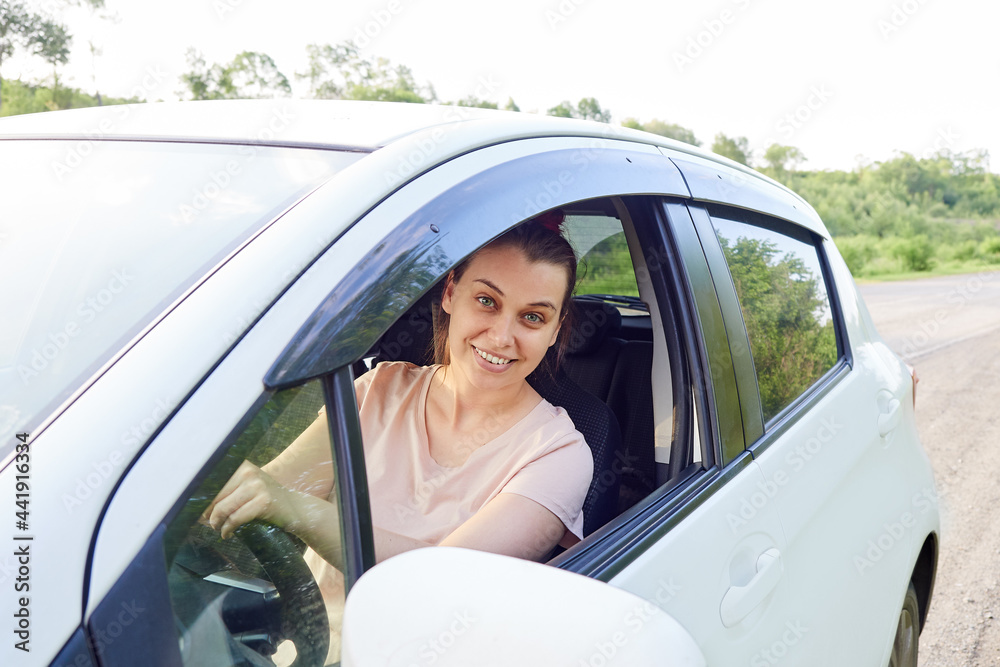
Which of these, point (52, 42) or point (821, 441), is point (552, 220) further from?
point (52, 42)

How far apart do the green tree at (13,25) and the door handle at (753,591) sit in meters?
27.4

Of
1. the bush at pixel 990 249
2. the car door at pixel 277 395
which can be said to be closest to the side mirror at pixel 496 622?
the car door at pixel 277 395

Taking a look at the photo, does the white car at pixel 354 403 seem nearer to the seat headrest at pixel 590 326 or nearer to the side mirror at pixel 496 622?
the side mirror at pixel 496 622

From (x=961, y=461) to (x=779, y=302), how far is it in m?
4.20

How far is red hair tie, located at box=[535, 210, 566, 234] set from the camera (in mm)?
1703

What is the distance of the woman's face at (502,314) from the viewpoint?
1625mm

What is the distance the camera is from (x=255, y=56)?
99.2ft

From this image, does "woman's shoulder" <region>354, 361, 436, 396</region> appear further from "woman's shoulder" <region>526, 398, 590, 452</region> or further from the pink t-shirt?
"woman's shoulder" <region>526, 398, 590, 452</region>

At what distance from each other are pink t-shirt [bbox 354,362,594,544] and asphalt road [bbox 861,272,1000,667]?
2.13m

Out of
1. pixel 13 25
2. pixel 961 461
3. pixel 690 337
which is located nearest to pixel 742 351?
pixel 690 337

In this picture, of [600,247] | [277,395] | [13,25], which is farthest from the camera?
[13,25]

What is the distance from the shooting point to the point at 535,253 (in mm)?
1645

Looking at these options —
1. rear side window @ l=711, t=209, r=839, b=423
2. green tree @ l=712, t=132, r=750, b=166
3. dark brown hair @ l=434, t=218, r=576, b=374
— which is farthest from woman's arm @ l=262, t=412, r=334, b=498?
green tree @ l=712, t=132, r=750, b=166

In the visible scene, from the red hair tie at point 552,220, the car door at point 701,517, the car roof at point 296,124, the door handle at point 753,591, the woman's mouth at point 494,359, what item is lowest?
the door handle at point 753,591
